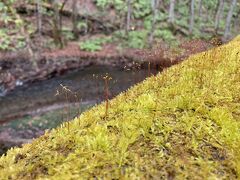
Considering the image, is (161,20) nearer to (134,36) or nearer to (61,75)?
(134,36)

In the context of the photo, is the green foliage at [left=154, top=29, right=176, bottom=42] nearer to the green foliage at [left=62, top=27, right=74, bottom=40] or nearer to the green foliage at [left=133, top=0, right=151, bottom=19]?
the green foliage at [left=133, top=0, right=151, bottom=19]

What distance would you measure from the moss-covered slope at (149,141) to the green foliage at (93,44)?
57.2 ft

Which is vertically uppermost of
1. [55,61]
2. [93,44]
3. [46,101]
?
[93,44]

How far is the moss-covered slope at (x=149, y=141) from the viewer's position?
2553 mm

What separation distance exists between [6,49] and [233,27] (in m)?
19.6

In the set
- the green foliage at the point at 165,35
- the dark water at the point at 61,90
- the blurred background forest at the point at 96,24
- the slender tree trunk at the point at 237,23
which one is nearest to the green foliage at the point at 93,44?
the blurred background forest at the point at 96,24

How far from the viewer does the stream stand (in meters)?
11.4

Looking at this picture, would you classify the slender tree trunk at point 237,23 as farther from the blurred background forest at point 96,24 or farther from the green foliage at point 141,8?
the green foliage at point 141,8

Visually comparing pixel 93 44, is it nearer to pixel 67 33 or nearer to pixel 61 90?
pixel 67 33

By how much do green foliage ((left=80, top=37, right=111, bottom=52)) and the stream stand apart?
227 cm

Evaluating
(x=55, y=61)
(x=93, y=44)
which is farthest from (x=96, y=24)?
(x=55, y=61)

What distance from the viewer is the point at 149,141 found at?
2.89m

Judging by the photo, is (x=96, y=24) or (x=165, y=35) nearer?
(x=165, y=35)

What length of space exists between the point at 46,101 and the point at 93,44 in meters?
8.23
